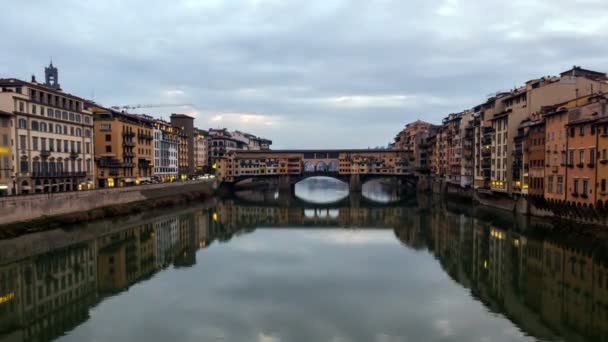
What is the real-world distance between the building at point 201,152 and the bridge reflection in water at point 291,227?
60.7m

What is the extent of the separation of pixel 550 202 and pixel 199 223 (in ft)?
122

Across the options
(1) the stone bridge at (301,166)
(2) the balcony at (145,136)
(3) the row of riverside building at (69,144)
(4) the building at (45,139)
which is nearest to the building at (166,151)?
(3) the row of riverside building at (69,144)

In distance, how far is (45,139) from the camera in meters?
50.6

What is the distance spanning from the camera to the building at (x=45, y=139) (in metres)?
45.8

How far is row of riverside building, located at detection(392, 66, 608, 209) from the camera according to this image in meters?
38.1

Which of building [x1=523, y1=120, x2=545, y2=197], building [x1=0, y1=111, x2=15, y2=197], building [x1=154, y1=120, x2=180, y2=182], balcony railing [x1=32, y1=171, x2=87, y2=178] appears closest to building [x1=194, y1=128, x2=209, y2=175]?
building [x1=154, y1=120, x2=180, y2=182]

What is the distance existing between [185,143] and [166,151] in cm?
1301

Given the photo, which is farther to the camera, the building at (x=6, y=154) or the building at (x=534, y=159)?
the building at (x=534, y=159)

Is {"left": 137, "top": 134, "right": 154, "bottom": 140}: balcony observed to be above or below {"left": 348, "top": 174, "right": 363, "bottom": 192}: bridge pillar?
above

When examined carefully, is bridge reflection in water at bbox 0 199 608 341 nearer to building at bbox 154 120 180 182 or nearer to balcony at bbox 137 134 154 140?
balcony at bbox 137 134 154 140

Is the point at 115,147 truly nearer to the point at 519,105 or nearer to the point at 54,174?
the point at 54,174

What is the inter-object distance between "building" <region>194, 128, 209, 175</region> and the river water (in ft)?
220

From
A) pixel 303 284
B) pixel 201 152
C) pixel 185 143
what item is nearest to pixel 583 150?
pixel 303 284

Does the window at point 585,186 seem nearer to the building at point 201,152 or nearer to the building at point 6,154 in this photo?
the building at point 6,154
